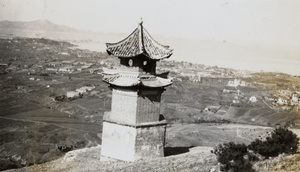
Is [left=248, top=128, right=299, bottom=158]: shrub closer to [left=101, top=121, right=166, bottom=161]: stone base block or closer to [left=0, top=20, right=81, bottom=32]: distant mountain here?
[left=101, top=121, right=166, bottom=161]: stone base block

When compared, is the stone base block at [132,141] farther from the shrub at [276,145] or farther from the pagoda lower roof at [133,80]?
the shrub at [276,145]

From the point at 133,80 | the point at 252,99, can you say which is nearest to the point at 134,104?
the point at 133,80

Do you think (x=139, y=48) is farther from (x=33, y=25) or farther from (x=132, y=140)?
(x=33, y=25)

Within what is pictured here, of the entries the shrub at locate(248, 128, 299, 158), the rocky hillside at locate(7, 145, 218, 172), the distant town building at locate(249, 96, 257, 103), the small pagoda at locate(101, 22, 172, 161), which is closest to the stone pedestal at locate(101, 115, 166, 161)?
the small pagoda at locate(101, 22, 172, 161)

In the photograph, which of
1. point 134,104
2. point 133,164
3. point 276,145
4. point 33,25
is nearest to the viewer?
point 133,164

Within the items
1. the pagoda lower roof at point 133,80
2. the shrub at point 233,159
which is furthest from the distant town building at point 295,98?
the pagoda lower roof at point 133,80

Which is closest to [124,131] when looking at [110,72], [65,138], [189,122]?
[110,72]

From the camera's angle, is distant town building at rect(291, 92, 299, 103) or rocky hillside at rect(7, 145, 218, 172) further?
distant town building at rect(291, 92, 299, 103)

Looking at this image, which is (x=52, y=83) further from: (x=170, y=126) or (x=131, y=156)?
(x=131, y=156)
